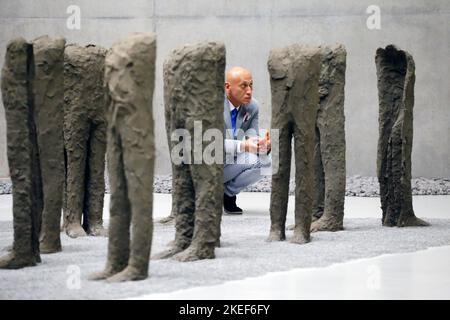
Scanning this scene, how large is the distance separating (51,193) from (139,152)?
1.53 meters

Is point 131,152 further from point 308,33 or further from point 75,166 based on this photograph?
point 308,33

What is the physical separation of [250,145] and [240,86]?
1.66 feet

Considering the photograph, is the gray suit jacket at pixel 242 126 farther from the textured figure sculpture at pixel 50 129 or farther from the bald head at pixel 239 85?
the textured figure sculpture at pixel 50 129

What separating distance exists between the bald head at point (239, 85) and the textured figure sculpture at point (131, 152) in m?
3.06

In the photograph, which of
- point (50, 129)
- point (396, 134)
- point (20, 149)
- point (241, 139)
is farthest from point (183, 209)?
point (241, 139)

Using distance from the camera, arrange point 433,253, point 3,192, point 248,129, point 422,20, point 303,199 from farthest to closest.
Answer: point 422,20 < point 3,192 < point 248,129 < point 303,199 < point 433,253

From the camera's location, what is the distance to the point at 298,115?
721cm

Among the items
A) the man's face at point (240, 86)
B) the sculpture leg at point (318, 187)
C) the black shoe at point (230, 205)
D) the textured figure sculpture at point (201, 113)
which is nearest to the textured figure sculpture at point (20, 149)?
the textured figure sculpture at point (201, 113)

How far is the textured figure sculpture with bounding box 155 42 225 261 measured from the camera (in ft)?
20.6

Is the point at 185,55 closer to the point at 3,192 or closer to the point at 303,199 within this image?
the point at 303,199

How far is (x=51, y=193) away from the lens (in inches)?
265

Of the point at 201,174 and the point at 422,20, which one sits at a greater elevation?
the point at 422,20

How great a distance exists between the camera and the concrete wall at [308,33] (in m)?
13.0

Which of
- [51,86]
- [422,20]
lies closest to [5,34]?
[422,20]
